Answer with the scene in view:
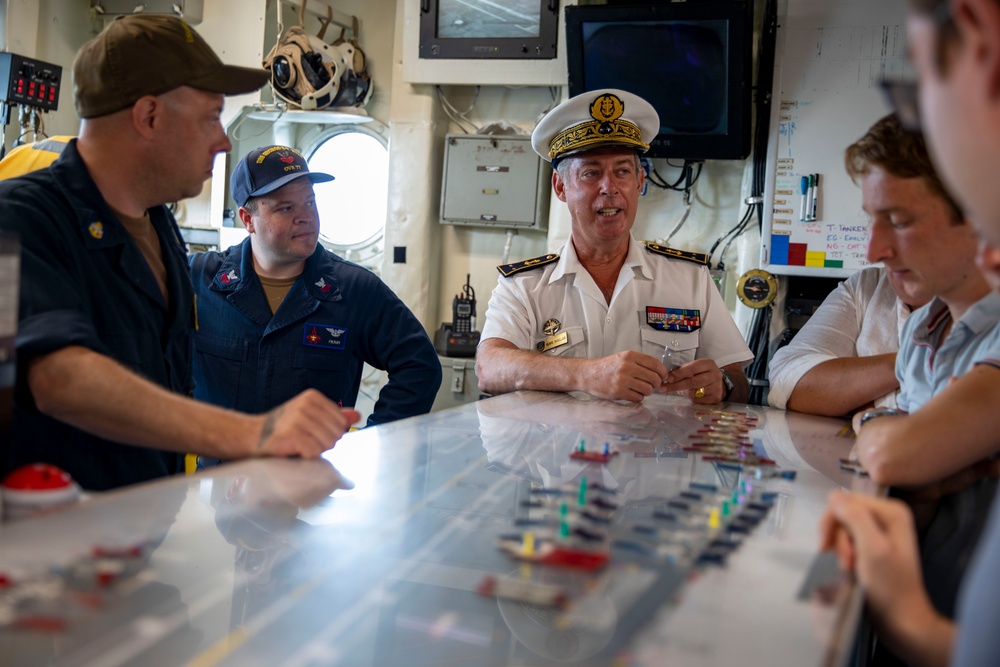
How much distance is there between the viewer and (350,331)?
10.2 feet

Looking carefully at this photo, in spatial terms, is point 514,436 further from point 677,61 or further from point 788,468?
point 677,61

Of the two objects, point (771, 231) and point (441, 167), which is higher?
point (441, 167)

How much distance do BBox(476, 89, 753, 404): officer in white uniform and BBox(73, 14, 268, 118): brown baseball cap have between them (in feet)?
3.88

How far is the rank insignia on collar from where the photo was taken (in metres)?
2.85

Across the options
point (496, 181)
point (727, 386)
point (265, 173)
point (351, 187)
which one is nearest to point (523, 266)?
point (727, 386)

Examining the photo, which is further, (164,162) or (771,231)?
(771,231)

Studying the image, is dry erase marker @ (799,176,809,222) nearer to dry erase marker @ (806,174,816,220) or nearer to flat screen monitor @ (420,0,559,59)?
dry erase marker @ (806,174,816,220)

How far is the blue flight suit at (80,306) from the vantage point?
1500 millimetres

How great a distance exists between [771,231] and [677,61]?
3.06 feet

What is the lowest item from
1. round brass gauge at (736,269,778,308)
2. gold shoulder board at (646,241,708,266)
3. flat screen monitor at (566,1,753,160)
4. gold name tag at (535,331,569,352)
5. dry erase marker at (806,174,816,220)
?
gold name tag at (535,331,569,352)

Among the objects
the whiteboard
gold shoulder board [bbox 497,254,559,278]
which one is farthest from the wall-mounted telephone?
gold shoulder board [bbox 497,254,559,278]

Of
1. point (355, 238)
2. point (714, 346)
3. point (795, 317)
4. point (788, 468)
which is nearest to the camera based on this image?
point (788, 468)

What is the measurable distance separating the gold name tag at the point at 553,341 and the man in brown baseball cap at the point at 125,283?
3.69ft

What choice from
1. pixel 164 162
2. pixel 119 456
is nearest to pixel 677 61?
pixel 164 162
